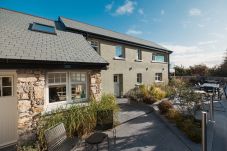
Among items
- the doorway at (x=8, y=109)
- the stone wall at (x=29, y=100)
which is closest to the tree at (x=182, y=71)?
the stone wall at (x=29, y=100)

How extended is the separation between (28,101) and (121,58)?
37.7 ft

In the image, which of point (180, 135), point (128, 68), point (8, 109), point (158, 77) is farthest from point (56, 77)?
point (158, 77)

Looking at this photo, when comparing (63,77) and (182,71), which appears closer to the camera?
(63,77)

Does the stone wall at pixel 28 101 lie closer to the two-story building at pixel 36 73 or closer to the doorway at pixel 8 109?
the two-story building at pixel 36 73

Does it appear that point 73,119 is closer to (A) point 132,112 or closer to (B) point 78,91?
(B) point 78,91

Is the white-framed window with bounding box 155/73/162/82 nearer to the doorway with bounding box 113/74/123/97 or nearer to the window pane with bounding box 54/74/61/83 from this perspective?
the doorway with bounding box 113/74/123/97

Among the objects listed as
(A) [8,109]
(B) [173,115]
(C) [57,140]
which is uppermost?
(A) [8,109]

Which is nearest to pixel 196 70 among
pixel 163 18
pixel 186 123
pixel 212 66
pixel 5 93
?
pixel 212 66

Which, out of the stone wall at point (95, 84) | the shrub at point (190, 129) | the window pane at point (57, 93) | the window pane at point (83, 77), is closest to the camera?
the shrub at point (190, 129)

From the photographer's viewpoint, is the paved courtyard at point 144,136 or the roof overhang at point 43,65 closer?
the roof overhang at point 43,65

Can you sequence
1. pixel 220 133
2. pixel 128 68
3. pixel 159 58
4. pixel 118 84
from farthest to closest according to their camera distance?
pixel 159 58, pixel 128 68, pixel 118 84, pixel 220 133

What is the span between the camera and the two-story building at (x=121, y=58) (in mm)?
13847

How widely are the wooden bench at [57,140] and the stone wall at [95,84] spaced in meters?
3.09

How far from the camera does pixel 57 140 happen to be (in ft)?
15.5
